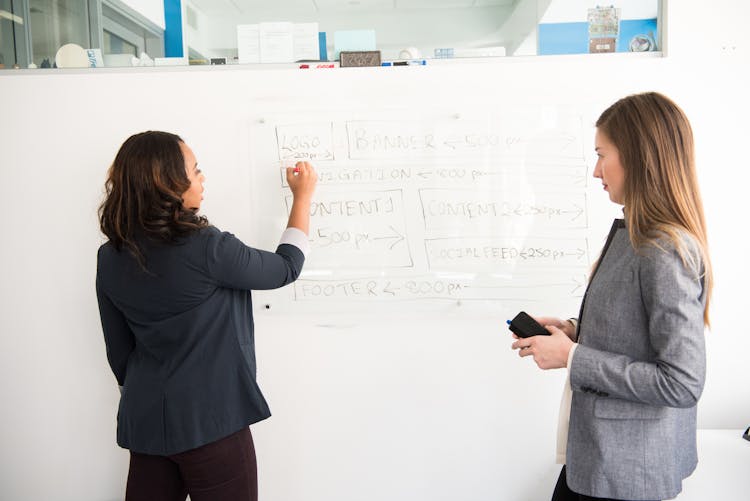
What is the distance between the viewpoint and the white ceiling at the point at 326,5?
1960 mm

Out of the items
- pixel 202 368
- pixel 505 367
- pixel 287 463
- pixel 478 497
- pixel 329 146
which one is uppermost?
pixel 329 146

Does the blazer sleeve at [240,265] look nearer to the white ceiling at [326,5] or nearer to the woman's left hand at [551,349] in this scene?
the woman's left hand at [551,349]

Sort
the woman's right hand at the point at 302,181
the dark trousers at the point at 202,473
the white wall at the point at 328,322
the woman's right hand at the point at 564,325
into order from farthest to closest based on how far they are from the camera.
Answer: the white wall at the point at 328,322 → the woman's right hand at the point at 302,181 → the woman's right hand at the point at 564,325 → the dark trousers at the point at 202,473

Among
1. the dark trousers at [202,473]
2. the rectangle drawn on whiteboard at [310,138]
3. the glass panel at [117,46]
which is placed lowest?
the dark trousers at [202,473]

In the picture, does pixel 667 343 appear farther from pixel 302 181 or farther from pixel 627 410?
pixel 302 181

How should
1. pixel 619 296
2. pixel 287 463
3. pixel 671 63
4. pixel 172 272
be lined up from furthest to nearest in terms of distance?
pixel 287 463 < pixel 671 63 < pixel 172 272 < pixel 619 296

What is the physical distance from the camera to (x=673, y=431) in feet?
3.54

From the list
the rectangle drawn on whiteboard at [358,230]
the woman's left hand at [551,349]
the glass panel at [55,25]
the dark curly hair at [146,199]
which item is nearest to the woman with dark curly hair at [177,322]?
the dark curly hair at [146,199]

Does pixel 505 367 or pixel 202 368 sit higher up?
pixel 202 368

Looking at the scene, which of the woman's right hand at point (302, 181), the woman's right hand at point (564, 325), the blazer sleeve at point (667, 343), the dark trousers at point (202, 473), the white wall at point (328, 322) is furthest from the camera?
the white wall at point (328, 322)

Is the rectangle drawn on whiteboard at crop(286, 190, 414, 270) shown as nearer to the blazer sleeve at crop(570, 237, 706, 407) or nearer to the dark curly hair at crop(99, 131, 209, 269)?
the dark curly hair at crop(99, 131, 209, 269)

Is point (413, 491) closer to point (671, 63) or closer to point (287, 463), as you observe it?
point (287, 463)

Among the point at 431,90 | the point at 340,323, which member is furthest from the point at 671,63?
the point at 340,323

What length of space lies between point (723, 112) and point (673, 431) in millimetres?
1314
